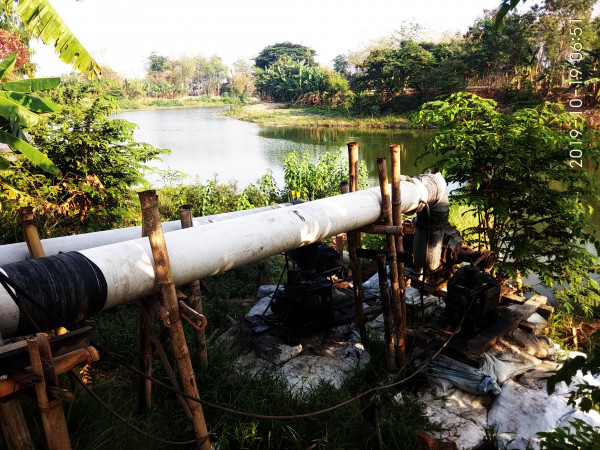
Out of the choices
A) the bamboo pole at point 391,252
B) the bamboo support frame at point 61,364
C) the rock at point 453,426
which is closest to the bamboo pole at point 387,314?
the bamboo pole at point 391,252

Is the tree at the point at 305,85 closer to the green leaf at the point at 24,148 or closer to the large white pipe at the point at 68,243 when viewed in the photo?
the green leaf at the point at 24,148

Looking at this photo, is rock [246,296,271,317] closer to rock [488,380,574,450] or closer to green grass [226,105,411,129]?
rock [488,380,574,450]

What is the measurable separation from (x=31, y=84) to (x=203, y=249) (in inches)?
105

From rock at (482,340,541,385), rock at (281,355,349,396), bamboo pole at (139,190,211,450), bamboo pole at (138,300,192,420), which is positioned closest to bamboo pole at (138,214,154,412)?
bamboo pole at (138,300,192,420)

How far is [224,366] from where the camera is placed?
3.96 meters

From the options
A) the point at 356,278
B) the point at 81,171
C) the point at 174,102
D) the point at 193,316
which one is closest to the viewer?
the point at 193,316

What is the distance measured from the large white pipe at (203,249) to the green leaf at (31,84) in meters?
2.24

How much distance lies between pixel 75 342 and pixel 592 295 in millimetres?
5469

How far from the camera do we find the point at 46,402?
1.87 meters

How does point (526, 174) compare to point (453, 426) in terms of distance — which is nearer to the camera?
point (453, 426)

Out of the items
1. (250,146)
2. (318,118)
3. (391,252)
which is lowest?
(250,146)

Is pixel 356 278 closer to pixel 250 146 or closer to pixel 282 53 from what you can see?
pixel 250 146

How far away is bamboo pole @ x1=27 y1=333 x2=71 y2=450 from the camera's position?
1.81 metres

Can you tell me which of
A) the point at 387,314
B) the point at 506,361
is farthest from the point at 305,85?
the point at 506,361
